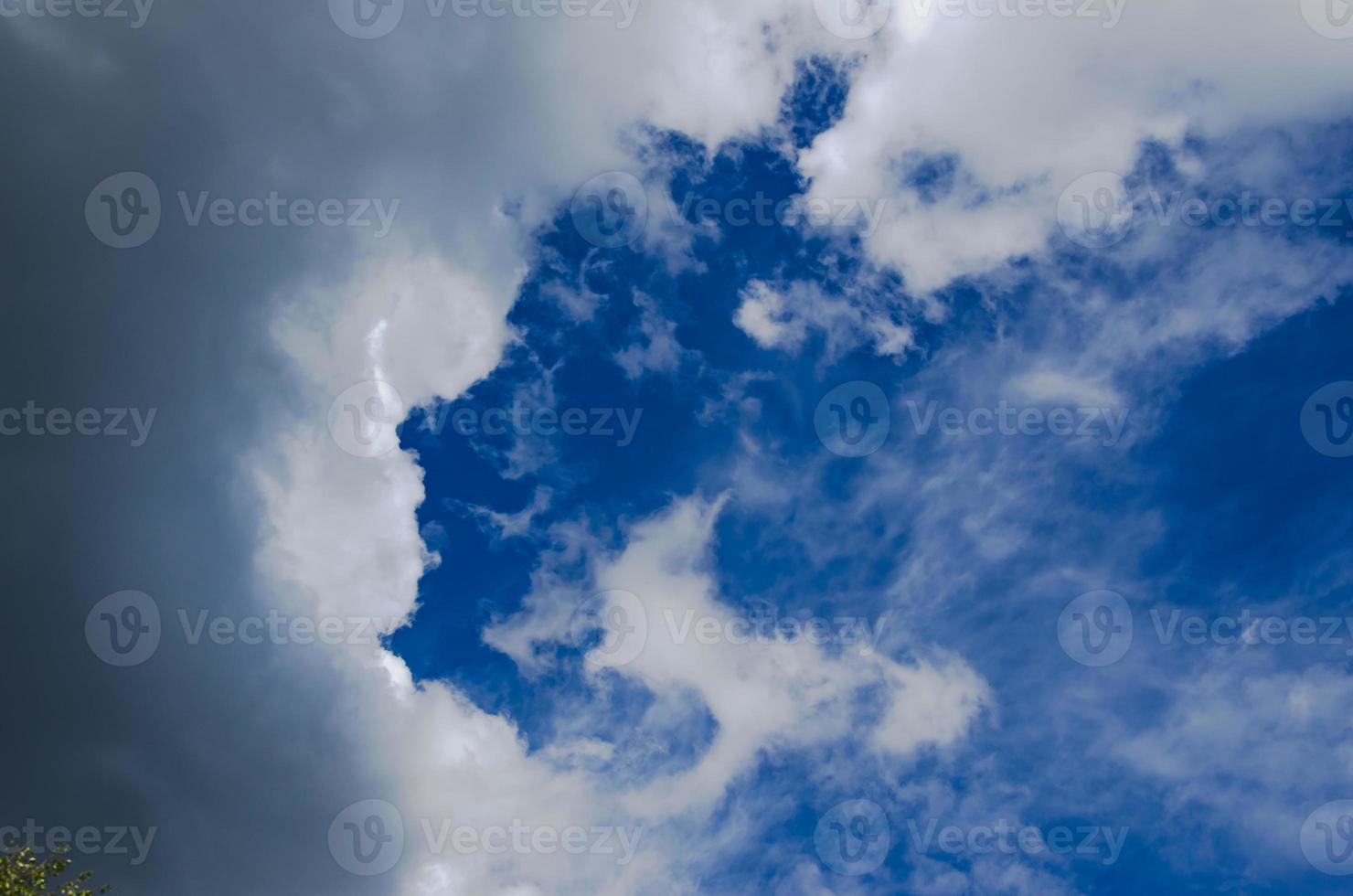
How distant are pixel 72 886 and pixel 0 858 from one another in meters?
4.10

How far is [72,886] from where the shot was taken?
153ft

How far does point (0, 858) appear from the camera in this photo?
4494 centimetres
